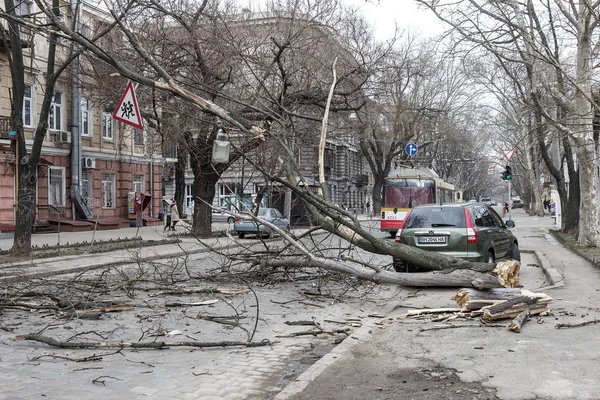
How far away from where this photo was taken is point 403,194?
92.8ft

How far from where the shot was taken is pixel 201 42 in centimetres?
1906

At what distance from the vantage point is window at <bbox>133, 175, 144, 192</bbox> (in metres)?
35.2

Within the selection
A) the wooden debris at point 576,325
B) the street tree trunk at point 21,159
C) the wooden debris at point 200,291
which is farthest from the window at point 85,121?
the wooden debris at point 576,325

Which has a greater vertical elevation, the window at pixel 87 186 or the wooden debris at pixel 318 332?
the window at pixel 87 186

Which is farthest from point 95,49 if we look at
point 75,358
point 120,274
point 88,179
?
point 88,179

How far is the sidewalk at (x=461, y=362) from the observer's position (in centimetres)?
465

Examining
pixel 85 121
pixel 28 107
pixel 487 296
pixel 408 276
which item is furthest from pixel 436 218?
pixel 85 121

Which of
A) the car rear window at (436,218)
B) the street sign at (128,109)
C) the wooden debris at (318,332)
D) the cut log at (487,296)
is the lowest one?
the wooden debris at (318,332)

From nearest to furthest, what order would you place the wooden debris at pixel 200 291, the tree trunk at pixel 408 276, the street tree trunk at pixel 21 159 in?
the tree trunk at pixel 408 276, the wooden debris at pixel 200 291, the street tree trunk at pixel 21 159

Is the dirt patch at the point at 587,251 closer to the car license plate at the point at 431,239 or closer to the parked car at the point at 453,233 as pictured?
the parked car at the point at 453,233

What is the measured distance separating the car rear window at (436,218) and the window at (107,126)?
24.3 meters

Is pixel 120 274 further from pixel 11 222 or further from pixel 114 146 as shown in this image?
pixel 114 146

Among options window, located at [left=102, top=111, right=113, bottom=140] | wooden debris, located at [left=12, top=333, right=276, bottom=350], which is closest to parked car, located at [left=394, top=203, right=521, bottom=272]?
wooden debris, located at [left=12, top=333, right=276, bottom=350]

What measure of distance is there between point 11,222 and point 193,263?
538 inches
